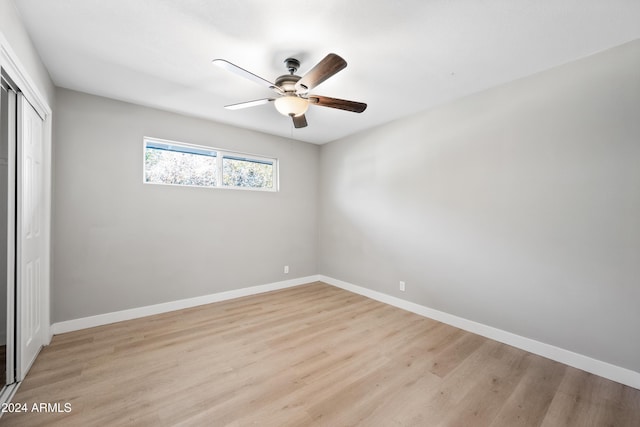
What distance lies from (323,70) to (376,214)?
98.6 inches

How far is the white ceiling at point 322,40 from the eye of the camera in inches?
65.7

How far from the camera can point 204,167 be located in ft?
12.2

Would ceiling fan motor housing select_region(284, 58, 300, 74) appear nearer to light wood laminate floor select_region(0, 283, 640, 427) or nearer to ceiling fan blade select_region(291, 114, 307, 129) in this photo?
ceiling fan blade select_region(291, 114, 307, 129)

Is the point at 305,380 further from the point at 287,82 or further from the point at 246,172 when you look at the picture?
the point at 246,172

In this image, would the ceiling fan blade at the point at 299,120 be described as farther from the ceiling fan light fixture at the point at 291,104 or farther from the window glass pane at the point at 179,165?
the window glass pane at the point at 179,165

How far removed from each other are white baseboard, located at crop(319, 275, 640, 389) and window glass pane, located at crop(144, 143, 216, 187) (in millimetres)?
3170

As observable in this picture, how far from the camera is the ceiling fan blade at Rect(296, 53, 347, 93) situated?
1645mm

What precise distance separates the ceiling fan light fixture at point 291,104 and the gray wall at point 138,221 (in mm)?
1908

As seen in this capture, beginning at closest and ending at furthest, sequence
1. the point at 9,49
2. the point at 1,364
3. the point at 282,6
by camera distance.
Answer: the point at 9,49
the point at 282,6
the point at 1,364

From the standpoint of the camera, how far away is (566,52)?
2.11 m

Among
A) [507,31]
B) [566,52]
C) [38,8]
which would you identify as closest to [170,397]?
[38,8]

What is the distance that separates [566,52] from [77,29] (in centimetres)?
379

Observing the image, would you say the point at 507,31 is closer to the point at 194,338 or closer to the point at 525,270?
the point at 525,270

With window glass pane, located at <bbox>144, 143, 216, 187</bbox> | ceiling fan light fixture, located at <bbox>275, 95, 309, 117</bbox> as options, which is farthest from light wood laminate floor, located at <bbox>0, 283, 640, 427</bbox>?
ceiling fan light fixture, located at <bbox>275, 95, 309, 117</bbox>
